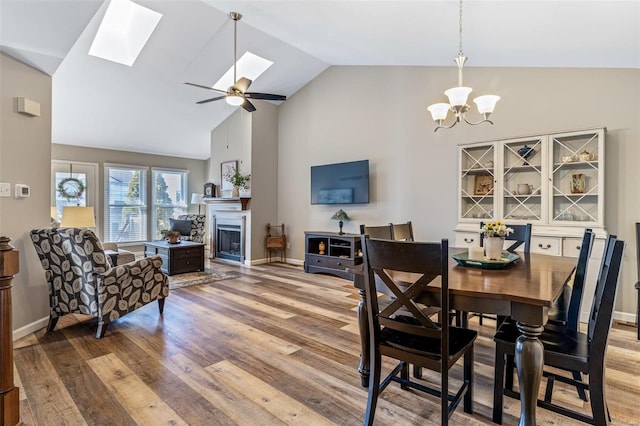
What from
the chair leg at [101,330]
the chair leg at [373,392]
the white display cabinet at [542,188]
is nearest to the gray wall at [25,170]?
the chair leg at [101,330]

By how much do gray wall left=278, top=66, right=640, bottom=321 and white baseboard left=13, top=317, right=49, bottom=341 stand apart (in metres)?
4.00

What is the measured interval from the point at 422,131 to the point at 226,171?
4.10 meters

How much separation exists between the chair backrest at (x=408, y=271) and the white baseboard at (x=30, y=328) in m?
3.14

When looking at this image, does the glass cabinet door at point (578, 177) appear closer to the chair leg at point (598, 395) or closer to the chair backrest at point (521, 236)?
the chair backrest at point (521, 236)

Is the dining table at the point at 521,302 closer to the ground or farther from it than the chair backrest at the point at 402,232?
closer to the ground

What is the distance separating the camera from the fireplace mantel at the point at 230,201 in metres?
6.33

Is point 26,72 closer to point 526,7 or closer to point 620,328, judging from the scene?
point 526,7

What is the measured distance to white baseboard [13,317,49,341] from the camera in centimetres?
284

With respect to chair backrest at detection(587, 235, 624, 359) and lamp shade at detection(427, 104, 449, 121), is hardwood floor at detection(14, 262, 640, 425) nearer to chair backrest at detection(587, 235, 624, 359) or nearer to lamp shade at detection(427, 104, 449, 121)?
chair backrest at detection(587, 235, 624, 359)

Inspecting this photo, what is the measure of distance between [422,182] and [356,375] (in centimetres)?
319

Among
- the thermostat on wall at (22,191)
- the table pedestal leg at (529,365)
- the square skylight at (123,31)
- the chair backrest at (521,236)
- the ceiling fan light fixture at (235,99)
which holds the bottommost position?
the table pedestal leg at (529,365)

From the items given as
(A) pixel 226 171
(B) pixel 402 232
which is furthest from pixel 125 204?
(B) pixel 402 232

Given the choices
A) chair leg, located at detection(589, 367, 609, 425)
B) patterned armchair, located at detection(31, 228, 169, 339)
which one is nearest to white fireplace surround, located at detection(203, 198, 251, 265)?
patterned armchair, located at detection(31, 228, 169, 339)

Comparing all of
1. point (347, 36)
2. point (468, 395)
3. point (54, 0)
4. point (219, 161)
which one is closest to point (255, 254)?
point (219, 161)
